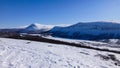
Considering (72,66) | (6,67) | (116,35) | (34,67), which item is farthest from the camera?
(116,35)

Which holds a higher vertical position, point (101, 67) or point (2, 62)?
point (2, 62)

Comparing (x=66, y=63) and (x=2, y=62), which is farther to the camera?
(x=66, y=63)

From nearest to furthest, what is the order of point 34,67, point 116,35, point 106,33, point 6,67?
point 6,67, point 34,67, point 116,35, point 106,33

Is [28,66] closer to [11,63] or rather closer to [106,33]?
[11,63]

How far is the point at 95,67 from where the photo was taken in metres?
13.2

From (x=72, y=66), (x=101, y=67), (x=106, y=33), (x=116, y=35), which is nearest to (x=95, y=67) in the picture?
(x=101, y=67)

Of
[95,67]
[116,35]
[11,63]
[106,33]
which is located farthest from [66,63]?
[106,33]

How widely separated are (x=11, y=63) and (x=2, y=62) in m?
0.54

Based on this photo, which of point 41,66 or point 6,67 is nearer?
point 6,67

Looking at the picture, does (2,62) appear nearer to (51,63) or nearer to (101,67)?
(51,63)

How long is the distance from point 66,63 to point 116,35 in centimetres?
16154

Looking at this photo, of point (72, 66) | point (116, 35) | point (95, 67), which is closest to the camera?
point (72, 66)

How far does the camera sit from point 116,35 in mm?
166875

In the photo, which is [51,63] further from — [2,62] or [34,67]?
[2,62]
